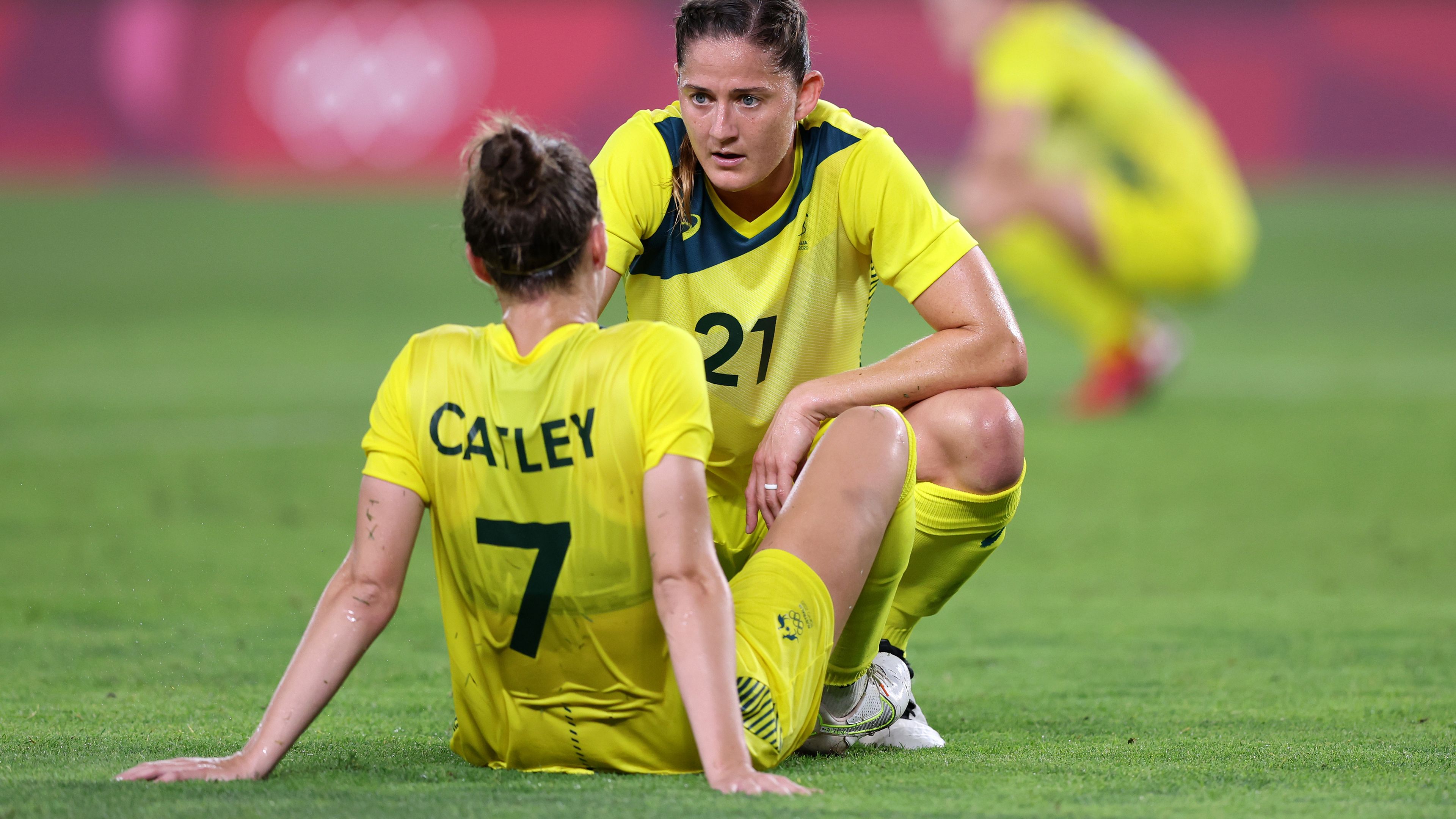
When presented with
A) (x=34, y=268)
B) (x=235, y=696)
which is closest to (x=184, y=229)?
(x=34, y=268)

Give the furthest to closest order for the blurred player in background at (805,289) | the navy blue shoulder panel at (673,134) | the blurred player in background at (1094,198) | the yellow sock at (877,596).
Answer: the blurred player in background at (1094,198)
the navy blue shoulder panel at (673,134)
the blurred player in background at (805,289)
the yellow sock at (877,596)

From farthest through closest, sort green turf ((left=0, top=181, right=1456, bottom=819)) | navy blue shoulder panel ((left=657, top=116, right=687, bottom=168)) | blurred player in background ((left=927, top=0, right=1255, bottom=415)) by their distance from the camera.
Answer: blurred player in background ((left=927, top=0, right=1255, bottom=415)), navy blue shoulder panel ((left=657, top=116, right=687, bottom=168)), green turf ((left=0, top=181, right=1456, bottom=819))

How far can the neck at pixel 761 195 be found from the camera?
3096 millimetres

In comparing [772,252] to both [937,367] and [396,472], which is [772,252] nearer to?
[937,367]

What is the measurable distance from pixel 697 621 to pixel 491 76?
60.0 ft

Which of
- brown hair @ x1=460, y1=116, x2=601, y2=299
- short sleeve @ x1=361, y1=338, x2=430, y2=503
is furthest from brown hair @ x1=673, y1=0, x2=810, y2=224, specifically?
short sleeve @ x1=361, y1=338, x2=430, y2=503

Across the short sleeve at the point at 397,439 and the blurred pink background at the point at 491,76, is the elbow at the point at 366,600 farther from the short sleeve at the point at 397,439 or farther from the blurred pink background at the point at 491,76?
the blurred pink background at the point at 491,76

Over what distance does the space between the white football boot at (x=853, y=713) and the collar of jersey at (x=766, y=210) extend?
0.85 metres

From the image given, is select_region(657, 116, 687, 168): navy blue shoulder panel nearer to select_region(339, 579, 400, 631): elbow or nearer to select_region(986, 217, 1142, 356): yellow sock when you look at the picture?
select_region(339, 579, 400, 631): elbow

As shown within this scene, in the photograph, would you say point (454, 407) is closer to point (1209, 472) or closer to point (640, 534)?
point (640, 534)

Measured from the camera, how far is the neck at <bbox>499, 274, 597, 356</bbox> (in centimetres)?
231

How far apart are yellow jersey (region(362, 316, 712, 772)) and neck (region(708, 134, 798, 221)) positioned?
874 mm

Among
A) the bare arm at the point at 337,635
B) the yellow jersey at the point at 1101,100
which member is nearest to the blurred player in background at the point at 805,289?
the bare arm at the point at 337,635

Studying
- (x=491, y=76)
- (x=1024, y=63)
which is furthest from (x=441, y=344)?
(x=491, y=76)
